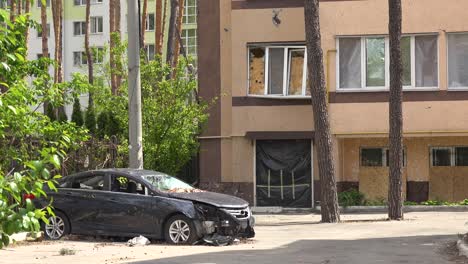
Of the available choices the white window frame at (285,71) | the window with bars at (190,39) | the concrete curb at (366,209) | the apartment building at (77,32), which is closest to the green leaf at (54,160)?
the concrete curb at (366,209)

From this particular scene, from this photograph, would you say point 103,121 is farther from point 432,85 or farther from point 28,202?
point 28,202

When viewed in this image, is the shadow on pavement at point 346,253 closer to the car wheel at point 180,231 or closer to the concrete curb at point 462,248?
the concrete curb at point 462,248

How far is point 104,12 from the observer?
6288 centimetres

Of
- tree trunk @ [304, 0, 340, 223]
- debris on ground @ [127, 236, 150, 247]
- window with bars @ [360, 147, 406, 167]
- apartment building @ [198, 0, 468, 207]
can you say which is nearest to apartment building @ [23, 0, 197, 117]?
apartment building @ [198, 0, 468, 207]

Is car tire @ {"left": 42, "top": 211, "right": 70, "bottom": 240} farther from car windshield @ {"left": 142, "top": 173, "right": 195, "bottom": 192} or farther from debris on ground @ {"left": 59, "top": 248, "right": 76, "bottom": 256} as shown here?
debris on ground @ {"left": 59, "top": 248, "right": 76, "bottom": 256}

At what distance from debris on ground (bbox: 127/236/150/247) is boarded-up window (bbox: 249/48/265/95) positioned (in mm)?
11635

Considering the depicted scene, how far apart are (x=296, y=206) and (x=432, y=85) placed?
19.1 feet

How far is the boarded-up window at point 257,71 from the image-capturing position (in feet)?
87.6

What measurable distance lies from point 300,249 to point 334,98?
467 inches

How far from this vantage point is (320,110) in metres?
20.7

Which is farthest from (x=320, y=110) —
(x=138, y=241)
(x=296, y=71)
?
(x=138, y=241)

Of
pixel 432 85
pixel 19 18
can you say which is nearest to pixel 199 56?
pixel 432 85

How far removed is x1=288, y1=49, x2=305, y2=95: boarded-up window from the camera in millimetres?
26609

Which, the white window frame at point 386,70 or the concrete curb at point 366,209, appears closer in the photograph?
the concrete curb at point 366,209
